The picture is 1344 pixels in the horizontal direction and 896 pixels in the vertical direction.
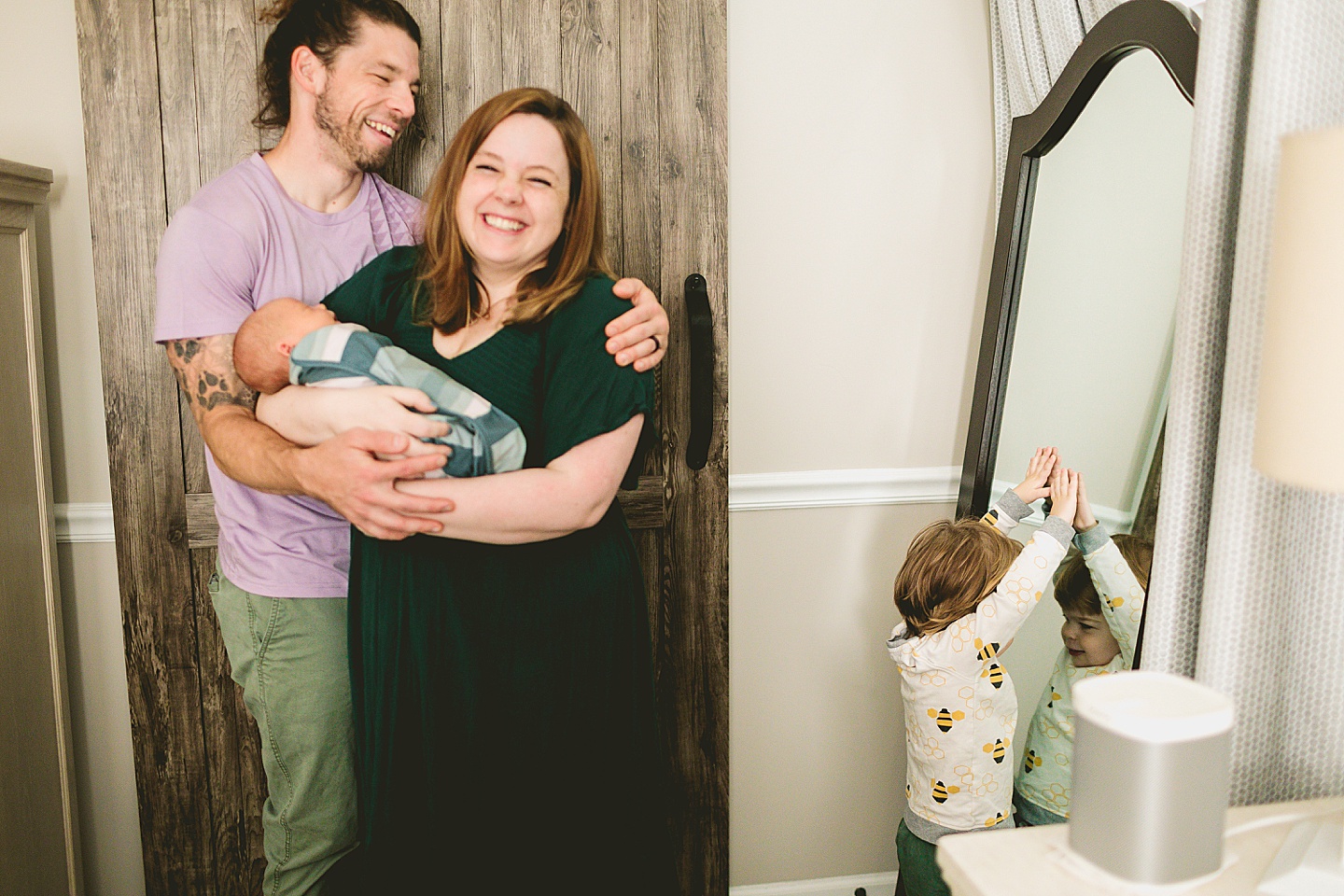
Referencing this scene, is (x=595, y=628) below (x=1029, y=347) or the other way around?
below

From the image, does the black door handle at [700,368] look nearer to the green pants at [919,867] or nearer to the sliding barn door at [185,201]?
the sliding barn door at [185,201]

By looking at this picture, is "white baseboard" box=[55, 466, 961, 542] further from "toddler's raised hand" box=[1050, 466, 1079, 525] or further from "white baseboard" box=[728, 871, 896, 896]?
"white baseboard" box=[728, 871, 896, 896]

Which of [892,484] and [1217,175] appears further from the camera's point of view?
[892,484]

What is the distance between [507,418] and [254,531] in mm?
567

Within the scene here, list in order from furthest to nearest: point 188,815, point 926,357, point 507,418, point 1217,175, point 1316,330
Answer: point 926,357
point 188,815
point 507,418
point 1217,175
point 1316,330

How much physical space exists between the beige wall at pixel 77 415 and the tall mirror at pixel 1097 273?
1764mm

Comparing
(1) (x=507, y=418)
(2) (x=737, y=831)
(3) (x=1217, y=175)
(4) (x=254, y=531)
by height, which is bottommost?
(2) (x=737, y=831)

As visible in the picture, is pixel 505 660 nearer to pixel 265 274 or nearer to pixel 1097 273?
pixel 265 274

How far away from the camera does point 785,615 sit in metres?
2.06

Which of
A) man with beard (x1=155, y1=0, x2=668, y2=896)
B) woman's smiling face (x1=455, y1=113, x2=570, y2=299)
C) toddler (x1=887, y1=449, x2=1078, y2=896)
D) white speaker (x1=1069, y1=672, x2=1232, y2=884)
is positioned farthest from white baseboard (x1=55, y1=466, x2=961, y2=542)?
white speaker (x1=1069, y1=672, x2=1232, y2=884)

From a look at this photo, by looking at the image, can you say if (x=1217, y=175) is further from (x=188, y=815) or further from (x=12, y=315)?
(x=188, y=815)

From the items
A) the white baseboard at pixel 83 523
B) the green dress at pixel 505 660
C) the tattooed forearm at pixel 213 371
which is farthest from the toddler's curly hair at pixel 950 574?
the white baseboard at pixel 83 523

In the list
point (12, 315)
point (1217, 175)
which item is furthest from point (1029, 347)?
point (12, 315)

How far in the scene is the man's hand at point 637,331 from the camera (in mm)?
1449
